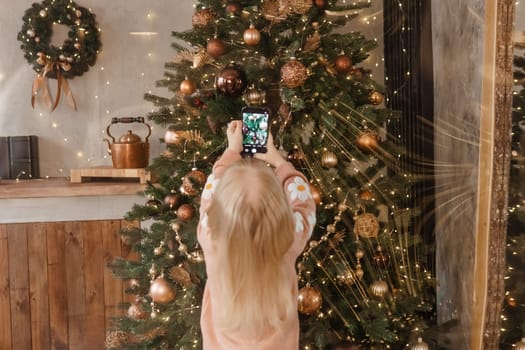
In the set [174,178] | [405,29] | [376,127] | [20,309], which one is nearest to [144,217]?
[174,178]

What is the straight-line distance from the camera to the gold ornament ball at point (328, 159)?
185 cm

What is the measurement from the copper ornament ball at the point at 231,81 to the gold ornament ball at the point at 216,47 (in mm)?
68

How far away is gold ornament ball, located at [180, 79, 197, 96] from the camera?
1966 mm

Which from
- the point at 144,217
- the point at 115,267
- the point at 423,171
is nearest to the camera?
the point at 144,217

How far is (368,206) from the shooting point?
6.37ft

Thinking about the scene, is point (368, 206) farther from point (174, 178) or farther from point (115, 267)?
point (115, 267)

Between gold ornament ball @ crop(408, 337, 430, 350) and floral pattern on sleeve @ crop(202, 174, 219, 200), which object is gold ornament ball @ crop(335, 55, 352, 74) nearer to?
floral pattern on sleeve @ crop(202, 174, 219, 200)

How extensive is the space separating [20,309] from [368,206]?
1918 mm

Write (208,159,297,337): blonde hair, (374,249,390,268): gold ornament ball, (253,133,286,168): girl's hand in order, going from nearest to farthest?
(208,159,297,337): blonde hair < (253,133,286,168): girl's hand < (374,249,390,268): gold ornament ball

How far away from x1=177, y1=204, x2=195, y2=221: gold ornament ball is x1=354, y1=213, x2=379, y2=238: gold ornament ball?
0.57m

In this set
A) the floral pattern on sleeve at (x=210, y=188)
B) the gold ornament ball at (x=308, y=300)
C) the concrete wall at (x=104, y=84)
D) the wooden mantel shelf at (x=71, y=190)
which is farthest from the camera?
the concrete wall at (x=104, y=84)

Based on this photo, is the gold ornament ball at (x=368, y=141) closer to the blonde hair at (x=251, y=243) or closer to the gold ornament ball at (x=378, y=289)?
the gold ornament ball at (x=378, y=289)

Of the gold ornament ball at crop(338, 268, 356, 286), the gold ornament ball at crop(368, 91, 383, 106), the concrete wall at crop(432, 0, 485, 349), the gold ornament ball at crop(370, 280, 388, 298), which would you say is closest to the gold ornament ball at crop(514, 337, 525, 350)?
the concrete wall at crop(432, 0, 485, 349)

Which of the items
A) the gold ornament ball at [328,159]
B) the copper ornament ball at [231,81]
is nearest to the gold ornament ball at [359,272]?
the gold ornament ball at [328,159]
